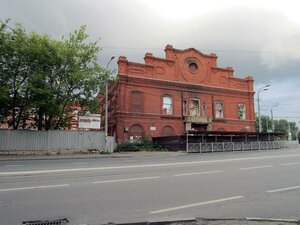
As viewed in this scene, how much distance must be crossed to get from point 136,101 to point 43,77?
45.9 feet

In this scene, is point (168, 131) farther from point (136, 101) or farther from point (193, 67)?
point (193, 67)

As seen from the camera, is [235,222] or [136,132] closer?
[235,222]

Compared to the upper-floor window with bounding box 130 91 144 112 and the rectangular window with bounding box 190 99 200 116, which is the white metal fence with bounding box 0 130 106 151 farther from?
the rectangular window with bounding box 190 99 200 116

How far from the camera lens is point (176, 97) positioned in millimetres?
41219

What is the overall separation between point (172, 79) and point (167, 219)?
1449 inches

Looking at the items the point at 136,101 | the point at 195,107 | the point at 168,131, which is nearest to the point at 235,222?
the point at 136,101

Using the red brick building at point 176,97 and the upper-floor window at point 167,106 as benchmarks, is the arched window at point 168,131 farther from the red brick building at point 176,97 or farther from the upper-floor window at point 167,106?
the upper-floor window at point 167,106

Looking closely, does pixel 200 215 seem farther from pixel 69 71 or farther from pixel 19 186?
pixel 69 71

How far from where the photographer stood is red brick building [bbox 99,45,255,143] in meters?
37.8

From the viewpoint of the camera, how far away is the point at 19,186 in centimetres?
892

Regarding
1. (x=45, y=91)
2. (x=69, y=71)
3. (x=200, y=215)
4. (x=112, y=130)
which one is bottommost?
(x=200, y=215)

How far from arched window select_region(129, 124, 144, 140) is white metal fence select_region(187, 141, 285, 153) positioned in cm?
829

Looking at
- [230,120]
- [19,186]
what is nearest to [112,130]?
[230,120]

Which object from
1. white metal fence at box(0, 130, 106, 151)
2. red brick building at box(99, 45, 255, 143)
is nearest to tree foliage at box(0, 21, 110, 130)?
white metal fence at box(0, 130, 106, 151)
